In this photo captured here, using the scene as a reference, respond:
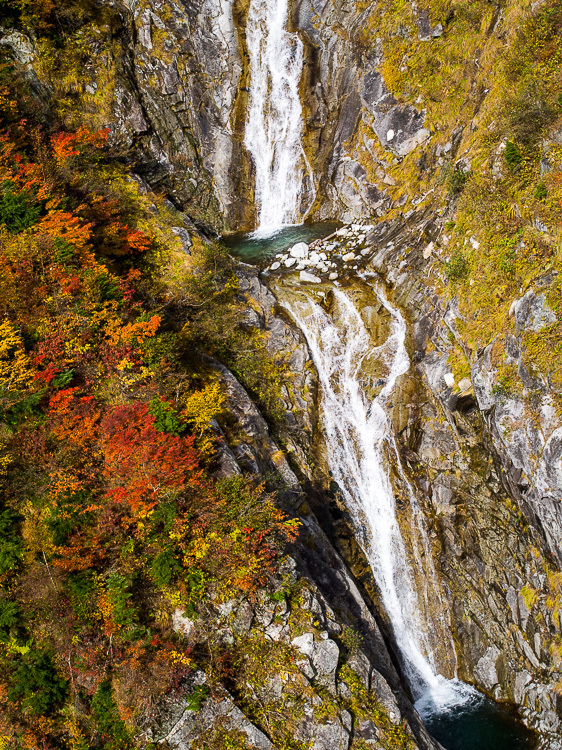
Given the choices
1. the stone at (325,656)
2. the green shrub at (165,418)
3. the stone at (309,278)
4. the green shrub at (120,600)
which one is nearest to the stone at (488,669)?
the stone at (325,656)

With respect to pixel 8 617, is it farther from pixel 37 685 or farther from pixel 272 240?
pixel 272 240

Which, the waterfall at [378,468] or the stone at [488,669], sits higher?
the waterfall at [378,468]

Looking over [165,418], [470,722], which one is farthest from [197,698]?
[470,722]

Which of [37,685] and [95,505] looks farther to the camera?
[95,505]

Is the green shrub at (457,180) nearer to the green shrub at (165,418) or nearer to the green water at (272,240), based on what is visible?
the green water at (272,240)

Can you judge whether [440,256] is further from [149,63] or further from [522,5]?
[149,63]

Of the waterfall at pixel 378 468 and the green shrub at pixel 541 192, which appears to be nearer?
the green shrub at pixel 541 192
